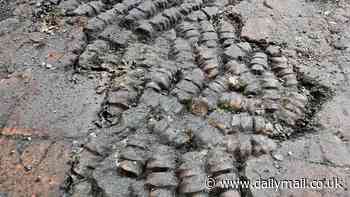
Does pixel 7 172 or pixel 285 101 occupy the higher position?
pixel 285 101

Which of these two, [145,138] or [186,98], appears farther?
[186,98]

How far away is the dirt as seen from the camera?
193 centimetres

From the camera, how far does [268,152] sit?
6.61 ft

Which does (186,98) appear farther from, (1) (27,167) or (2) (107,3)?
(2) (107,3)

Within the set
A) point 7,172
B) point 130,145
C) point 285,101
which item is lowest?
point 7,172

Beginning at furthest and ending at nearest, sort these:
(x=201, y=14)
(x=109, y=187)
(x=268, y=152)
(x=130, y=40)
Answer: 1. (x=201, y=14)
2. (x=130, y=40)
3. (x=268, y=152)
4. (x=109, y=187)

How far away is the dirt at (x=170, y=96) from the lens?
1.93 m

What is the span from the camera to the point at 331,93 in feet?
7.66

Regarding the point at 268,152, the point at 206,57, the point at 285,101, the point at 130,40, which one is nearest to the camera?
the point at 268,152

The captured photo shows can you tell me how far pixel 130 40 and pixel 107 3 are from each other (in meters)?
0.47

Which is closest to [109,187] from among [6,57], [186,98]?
[186,98]

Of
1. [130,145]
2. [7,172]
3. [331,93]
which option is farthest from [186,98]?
[7,172]

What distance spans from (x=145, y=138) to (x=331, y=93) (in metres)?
1.12

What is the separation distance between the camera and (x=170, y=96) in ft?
7.52
